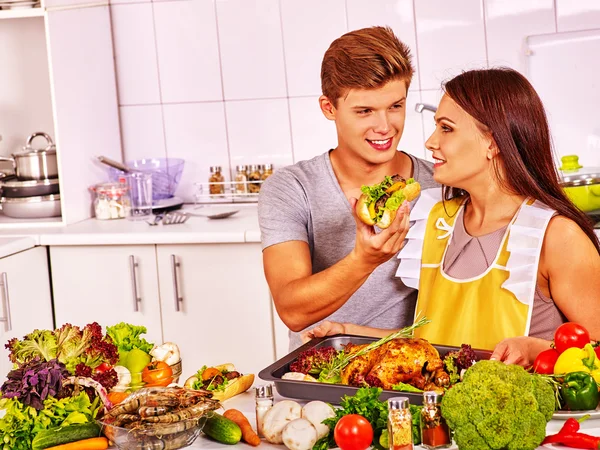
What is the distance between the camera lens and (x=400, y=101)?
7.45ft

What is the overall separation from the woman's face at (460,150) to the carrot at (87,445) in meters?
0.96

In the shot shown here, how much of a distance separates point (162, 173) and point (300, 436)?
256cm

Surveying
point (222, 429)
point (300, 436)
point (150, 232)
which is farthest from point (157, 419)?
point (150, 232)

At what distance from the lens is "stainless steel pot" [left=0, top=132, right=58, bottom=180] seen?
12.5ft

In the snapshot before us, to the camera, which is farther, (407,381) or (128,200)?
(128,200)

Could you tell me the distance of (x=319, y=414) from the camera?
1548mm

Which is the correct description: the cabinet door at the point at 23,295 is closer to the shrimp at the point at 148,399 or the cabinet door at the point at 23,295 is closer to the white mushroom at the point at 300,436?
the shrimp at the point at 148,399

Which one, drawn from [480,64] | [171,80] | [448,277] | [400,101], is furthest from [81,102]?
[448,277]

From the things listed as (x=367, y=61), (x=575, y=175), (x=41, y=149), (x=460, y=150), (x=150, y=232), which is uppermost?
(x=367, y=61)

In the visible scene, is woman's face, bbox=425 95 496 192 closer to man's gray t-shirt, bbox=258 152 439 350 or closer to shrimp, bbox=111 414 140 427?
man's gray t-shirt, bbox=258 152 439 350

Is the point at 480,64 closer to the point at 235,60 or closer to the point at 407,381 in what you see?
the point at 235,60

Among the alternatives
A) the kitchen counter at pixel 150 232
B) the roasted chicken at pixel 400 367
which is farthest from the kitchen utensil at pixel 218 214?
the roasted chicken at pixel 400 367

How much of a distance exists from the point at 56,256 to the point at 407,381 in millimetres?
2217

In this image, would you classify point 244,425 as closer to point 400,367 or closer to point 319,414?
point 319,414
